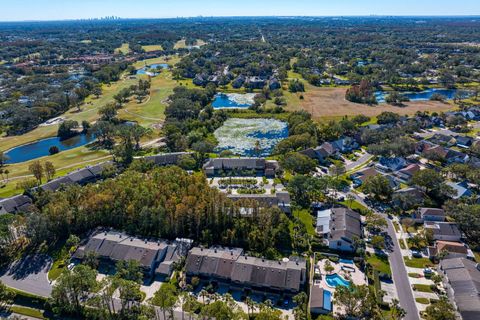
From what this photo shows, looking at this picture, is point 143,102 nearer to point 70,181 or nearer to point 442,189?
point 70,181

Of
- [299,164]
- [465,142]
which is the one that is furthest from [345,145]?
[465,142]

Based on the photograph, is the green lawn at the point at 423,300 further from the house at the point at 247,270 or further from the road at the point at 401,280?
the house at the point at 247,270

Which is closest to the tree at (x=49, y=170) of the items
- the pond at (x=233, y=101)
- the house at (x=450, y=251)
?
the pond at (x=233, y=101)

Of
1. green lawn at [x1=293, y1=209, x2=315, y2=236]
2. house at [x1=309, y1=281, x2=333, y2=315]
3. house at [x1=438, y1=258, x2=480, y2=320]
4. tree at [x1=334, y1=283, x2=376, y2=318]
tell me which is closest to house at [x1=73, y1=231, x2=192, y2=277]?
house at [x1=309, y1=281, x2=333, y2=315]

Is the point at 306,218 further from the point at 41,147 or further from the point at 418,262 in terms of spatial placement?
the point at 41,147

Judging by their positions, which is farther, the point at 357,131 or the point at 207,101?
the point at 207,101

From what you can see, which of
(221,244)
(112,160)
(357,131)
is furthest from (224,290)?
(357,131)

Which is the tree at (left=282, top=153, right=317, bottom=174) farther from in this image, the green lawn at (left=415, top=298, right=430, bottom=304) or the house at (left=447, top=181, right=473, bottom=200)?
the green lawn at (left=415, top=298, right=430, bottom=304)
